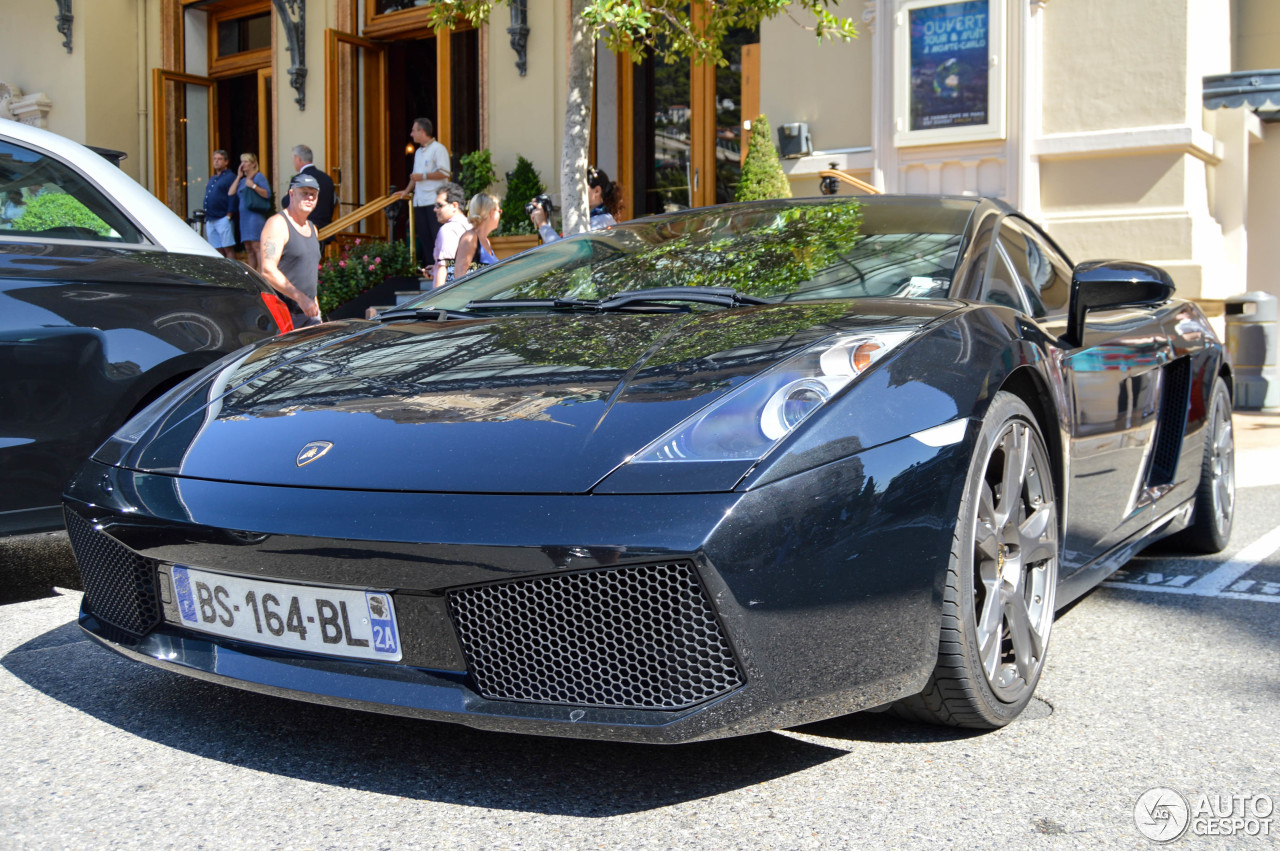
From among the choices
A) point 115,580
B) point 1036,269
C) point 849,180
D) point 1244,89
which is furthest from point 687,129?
point 115,580

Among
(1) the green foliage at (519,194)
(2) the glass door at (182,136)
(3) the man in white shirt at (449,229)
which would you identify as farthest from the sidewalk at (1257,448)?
(2) the glass door at (182,136)

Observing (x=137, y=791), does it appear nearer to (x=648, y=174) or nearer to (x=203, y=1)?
(x=648, y=174)

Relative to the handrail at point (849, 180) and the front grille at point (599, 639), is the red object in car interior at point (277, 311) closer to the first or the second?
the front grille at point (599, 639)

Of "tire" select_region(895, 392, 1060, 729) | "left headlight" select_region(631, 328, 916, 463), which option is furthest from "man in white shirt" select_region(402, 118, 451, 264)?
"left headlight" select_region(631, 328, 916, 463)

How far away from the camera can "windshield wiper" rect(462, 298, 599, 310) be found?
2873mm

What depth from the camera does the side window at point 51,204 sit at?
3592mm

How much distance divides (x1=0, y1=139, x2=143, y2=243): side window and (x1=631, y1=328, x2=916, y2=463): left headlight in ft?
8.15

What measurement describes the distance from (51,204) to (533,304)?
172 centimetres

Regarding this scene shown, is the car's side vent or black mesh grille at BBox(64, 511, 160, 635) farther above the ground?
the car's side vent

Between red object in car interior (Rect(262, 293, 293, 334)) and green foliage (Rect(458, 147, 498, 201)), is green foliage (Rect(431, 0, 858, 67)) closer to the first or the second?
red object in car interior (Rect(262, 293, 293, 334))

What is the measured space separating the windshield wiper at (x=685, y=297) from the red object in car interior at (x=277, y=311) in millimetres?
1575

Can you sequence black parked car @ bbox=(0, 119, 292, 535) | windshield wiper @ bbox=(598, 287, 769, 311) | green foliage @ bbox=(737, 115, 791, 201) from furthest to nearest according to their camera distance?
green foliage @ bbox=(737, 115, 791, 201)
black parked car @ bbox=(0, 119, 292, 535)
windshield wiper @ bbox=(598, 287, 769, 311)

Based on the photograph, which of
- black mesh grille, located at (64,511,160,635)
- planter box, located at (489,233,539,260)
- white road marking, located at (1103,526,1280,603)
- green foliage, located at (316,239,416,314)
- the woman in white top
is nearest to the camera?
black mesh grille, located at (64,511,160,635)

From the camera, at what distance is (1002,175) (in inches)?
379
